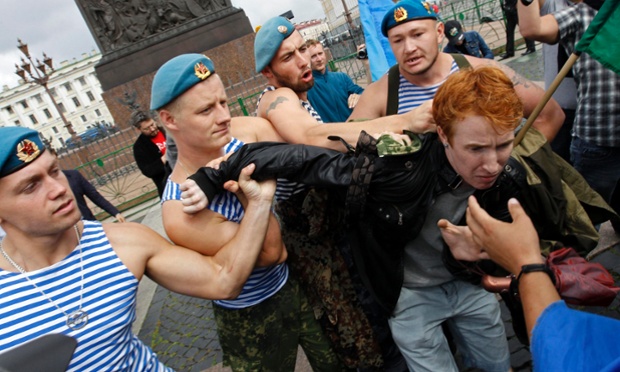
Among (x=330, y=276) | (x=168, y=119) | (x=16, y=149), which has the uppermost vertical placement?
(x=16, y=149)

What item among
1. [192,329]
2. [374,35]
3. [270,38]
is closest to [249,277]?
[270,38]

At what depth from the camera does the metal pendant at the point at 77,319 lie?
146cm

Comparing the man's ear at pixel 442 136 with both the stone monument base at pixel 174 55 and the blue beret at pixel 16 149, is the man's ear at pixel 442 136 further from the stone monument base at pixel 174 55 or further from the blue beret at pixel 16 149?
the stone monument base at pixel 174 55

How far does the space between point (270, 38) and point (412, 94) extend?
887 mm

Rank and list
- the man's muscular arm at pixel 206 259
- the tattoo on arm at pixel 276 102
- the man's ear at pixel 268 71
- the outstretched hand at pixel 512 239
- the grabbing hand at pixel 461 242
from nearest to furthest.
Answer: the outstretched hand at pixel 512 239, the grabbing hand at pixel 461 242, the man's muscular arm at pixel 206 259, the tattoo on arm at pixel 276 102, the man's ear at pixel 268 71

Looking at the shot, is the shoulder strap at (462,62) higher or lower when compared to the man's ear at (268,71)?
lower

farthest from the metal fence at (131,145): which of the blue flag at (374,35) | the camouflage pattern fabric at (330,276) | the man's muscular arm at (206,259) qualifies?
the man's muscular arm at (206,259)

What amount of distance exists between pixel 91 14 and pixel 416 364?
56.4 ft

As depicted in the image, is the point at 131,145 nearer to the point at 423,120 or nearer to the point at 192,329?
the point at 192,329

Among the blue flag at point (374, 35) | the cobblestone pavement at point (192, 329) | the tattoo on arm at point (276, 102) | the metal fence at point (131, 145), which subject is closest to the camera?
the tattoo on arm at point (276, 102)

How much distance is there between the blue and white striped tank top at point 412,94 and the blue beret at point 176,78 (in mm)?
1163

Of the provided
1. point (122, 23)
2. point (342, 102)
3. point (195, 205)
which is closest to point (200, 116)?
point (195, 205)

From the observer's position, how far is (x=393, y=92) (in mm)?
2395

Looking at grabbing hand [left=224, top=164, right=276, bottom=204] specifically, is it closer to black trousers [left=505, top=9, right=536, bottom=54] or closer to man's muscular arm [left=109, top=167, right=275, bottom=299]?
man's muscular arm [left=109, top=167, right=275, bottom=299]
